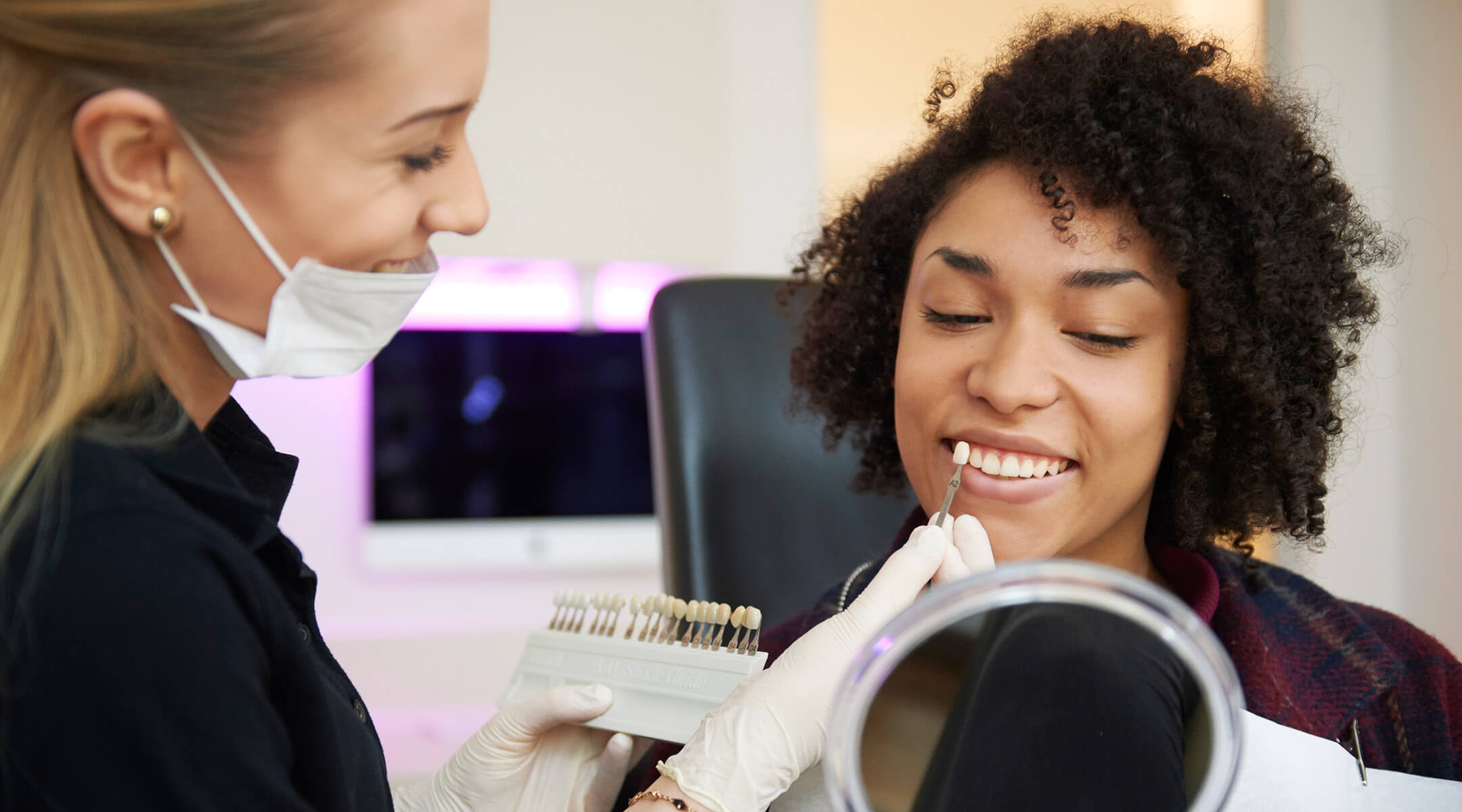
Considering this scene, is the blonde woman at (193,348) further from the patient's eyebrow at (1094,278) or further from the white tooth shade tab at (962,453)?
the patient's eyebrow at (1094,278)

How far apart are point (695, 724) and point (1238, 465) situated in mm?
632

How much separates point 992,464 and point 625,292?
1982mm

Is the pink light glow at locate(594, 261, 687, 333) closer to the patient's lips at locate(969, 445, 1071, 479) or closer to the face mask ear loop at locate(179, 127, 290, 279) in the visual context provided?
the patient's lips at locate(969, 445, 1071, 479)

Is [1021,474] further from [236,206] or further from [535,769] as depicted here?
[236,206]

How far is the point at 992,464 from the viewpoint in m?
0.98

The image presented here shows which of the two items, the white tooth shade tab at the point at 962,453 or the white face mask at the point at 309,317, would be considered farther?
the white tooth shade tab at the point at 962,453

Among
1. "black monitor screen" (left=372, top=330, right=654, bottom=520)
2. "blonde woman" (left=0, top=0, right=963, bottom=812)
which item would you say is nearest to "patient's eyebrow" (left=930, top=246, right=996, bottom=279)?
"blonde woman" (left=0, top=0, right=963, bottom=812)

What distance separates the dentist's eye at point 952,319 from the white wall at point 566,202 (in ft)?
5.71

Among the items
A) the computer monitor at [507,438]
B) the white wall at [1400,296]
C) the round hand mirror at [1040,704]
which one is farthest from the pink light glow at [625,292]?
the round hand mirror at [1040,704]

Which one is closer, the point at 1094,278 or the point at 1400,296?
the point at 1094,278

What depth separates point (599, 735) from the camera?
3.23ft

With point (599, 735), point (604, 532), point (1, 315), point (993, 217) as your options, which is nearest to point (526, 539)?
point (604, 532)

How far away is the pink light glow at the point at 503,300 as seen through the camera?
2.75m

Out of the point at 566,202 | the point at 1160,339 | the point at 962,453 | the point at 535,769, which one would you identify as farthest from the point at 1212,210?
the point at 566,202
